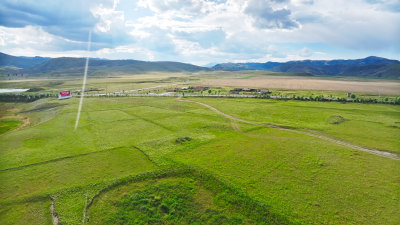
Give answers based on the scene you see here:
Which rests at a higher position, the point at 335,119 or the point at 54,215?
the point at 335,119

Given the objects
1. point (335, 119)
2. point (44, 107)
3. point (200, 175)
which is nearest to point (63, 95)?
point (44, 107)

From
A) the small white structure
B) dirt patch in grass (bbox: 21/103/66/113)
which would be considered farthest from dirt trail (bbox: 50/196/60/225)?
the small white structure

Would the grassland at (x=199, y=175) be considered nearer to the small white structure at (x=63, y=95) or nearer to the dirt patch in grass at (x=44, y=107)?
the dirt patch in grass at (x=44, y=107)

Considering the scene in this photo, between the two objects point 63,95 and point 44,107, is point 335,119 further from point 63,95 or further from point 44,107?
point 63,95

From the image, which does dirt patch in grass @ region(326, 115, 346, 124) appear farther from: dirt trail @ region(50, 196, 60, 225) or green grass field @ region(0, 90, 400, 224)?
dirt trail @ region(50, 196, 60, 225)

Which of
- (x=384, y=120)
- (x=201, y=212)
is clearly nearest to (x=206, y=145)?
(x=201, y=212)

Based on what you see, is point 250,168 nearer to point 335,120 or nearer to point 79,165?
point 79,165

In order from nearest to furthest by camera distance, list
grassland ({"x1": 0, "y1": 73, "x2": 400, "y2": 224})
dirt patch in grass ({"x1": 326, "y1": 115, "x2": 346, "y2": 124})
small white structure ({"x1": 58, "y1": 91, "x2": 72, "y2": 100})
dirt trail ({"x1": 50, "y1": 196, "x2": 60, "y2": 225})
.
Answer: dirt trail ({"x1": 50, "y1": 196, "x2": 60, "y2": 225}) → grassland ({"x1": 0, "y1": 73, "x2": 400, "y2": 224}) → dirt patch in grass ({"x1": 326, "y1": 115, "x2": 346, "y2": 124}) → small white structure ({"x1": 58, "y1": 91, "x2": 72, "y2": 100})
